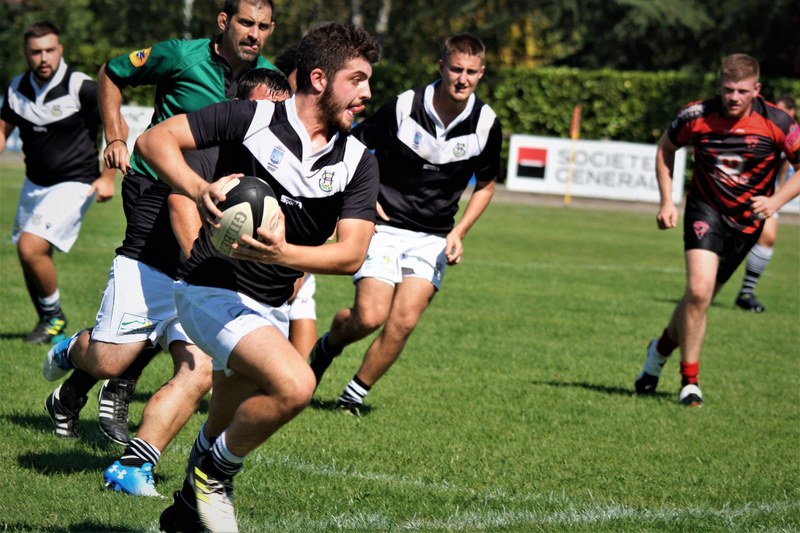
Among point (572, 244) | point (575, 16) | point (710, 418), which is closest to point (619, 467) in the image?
point (710, 418)

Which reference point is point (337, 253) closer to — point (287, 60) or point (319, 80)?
point (319, 80)

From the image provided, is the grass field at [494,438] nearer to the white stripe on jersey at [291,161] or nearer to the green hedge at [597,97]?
the white stripe on jersey at [291,161]

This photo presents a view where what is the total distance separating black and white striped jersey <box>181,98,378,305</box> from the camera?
477 centimetres

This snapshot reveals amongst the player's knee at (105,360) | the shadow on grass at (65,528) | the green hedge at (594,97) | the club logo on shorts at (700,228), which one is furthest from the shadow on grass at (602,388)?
the green hedge at (594,97)

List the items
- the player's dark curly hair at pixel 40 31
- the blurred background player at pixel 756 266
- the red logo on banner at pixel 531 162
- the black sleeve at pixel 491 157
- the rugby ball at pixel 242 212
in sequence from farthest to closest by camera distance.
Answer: the red logo on banner at pixel 531 162 → the blurred background player at pixel 756 266 → the player's dark curly hair at pixel 40 31 → the black sleeve at pixel 491 157 → the rugby ball at pixel 242 212

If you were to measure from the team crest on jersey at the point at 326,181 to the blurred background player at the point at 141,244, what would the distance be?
141 cm

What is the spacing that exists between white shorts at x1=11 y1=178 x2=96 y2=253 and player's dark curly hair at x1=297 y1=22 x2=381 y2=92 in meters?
5.25

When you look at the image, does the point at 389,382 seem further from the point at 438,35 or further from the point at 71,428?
the point at 438,35

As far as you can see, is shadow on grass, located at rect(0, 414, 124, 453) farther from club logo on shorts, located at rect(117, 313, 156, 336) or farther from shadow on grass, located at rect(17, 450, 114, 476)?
club logo on shorts, located at rect(117, 313, 156, 336)

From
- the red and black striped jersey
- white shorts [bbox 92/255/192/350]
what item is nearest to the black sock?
white shorts [bbox 92/255/192/350]

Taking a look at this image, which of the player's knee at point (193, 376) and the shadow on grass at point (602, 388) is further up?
the player's knee at point (193, 376)

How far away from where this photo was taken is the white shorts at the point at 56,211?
9.59 m

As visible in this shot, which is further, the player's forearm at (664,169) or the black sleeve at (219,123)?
the player's forearm at (664,169)

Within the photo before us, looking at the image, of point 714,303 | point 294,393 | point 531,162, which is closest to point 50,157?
point 294,393
